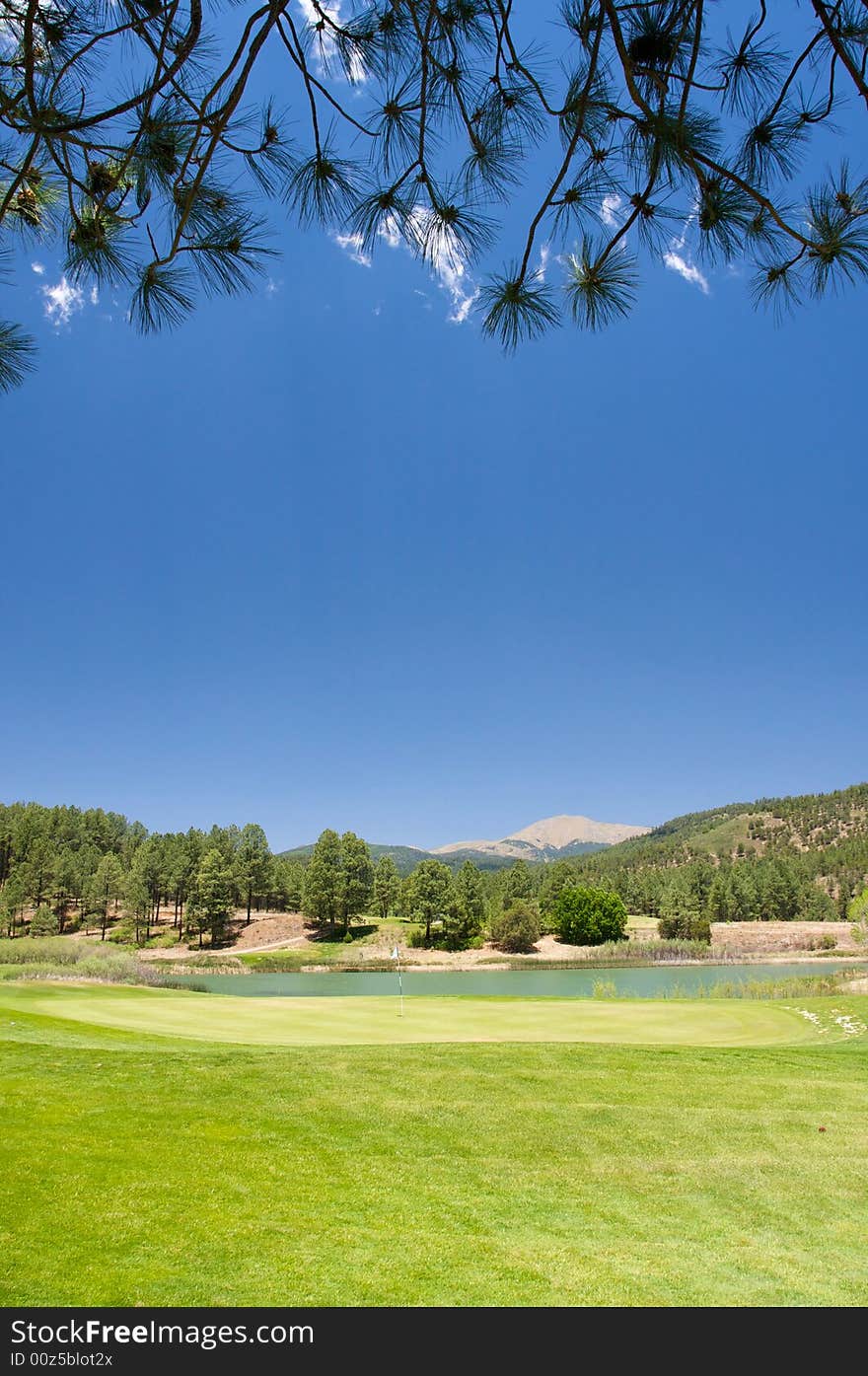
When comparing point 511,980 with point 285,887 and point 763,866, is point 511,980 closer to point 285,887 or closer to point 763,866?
point 285,887

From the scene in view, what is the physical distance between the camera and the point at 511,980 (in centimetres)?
3000

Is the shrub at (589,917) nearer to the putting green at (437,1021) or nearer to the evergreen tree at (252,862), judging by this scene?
the evergreen tree at (252,862)

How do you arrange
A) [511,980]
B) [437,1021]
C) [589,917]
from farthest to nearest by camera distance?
[589,917] → [511,980] → [437,1021]

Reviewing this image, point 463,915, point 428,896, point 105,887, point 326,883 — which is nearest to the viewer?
point 463,915

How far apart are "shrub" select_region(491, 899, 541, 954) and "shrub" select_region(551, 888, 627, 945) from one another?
2.97 meters

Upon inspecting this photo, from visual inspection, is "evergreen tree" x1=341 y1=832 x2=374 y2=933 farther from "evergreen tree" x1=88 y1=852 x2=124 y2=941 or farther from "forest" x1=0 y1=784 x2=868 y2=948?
"evergreen tree" x1=88 y1=852 x2=124 y2=941

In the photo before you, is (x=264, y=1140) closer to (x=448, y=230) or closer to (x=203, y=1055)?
(x=203, y=1055)

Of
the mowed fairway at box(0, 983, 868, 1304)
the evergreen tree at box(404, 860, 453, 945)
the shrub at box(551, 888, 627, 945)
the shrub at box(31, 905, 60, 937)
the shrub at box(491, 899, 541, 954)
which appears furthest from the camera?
the shrub at box(31, 905, 60, 937)

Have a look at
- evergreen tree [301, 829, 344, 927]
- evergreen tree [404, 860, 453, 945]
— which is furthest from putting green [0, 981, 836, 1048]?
evergreen tree [301, 829, 344, 927]

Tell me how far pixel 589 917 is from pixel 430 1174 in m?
42.8

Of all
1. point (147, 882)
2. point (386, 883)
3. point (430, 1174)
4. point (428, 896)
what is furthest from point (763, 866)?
point (430, 1174)

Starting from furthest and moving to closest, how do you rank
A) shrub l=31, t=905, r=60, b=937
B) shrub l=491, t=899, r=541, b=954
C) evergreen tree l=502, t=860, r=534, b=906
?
evergreen tree l=502, t=860, r=534, b=906 → shrub l=31, t=905, r=60, b=937 → shrub l=491, t=899, r=541, b=954

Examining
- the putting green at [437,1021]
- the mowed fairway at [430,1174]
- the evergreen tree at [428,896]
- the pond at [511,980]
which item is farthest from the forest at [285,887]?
the mowed fairway at [430,1174]

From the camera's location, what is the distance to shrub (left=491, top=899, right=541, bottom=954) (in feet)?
138
